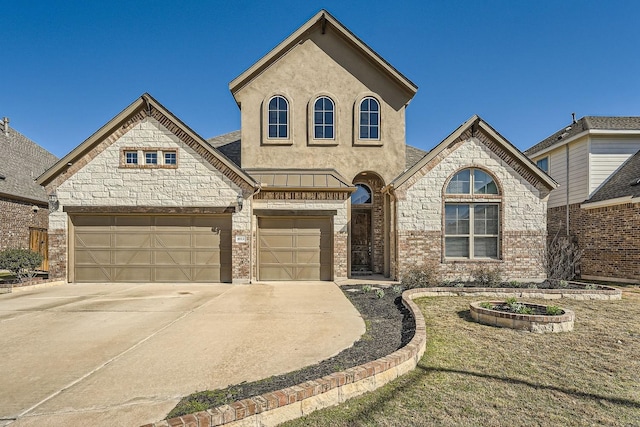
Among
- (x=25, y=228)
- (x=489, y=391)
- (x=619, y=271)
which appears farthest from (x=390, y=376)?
(x=25, y=228)

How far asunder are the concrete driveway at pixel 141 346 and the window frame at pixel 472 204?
574cm

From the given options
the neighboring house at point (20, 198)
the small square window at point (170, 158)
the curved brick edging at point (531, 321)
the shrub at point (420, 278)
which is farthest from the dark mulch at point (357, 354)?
the neighboring house at point (20, 198)

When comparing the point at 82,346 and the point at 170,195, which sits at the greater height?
the point at 170,195

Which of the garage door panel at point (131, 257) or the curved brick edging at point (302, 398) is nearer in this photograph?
the curved brick edging at point (302, 398)

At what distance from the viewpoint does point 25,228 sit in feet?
63.6

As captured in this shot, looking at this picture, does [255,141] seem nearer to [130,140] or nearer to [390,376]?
[130,140]

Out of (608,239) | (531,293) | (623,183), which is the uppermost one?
(623,183)

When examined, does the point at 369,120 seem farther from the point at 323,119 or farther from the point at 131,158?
the point at 131,158

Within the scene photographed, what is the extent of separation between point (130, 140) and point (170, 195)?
2.48 metres

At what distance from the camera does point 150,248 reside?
1309 cm

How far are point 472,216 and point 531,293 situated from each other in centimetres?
394

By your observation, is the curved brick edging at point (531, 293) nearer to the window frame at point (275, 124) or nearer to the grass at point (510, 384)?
the grass at point (510, 384)

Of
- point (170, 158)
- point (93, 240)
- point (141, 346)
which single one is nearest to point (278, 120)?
point (170, 158)

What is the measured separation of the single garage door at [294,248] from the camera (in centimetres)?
1368
